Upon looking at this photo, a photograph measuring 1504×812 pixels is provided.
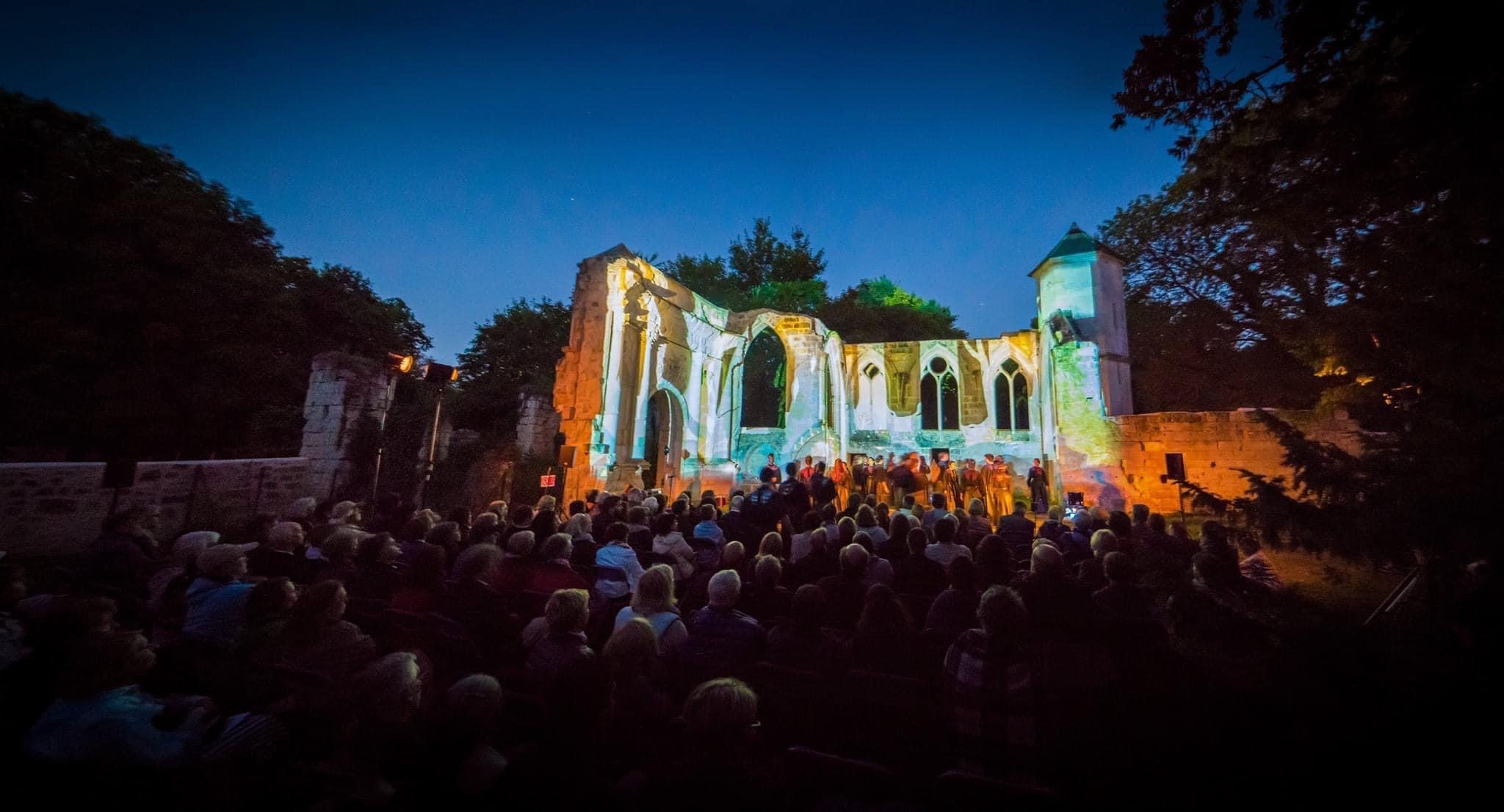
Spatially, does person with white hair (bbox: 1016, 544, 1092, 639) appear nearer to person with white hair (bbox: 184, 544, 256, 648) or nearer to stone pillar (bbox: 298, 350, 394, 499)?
person with white hair (bbox: 184, 544, 256, 648)

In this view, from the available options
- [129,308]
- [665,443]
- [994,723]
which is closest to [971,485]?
[665,443]

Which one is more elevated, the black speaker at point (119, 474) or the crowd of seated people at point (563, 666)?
the black speaker at point (119, 474)

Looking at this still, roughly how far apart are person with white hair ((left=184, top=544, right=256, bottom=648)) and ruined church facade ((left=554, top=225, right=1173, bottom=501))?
8.74 m

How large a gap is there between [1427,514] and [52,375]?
19.8 meters

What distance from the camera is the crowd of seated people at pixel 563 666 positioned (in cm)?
185

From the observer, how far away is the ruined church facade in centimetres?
1303

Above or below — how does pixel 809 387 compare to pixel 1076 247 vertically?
below

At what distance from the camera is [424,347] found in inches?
907

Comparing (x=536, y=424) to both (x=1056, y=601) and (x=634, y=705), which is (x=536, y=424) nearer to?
(x=634, y=705)

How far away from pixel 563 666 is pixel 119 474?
8860 millimetres

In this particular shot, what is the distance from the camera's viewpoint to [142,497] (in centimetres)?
820

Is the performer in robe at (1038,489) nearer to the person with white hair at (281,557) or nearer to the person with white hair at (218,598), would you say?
the person with white hair at (281,557)

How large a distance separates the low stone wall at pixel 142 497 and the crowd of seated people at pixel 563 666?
382 cm

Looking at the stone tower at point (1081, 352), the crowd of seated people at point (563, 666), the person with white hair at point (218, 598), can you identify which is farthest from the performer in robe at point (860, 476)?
the person with white hair at point (218, 598)
